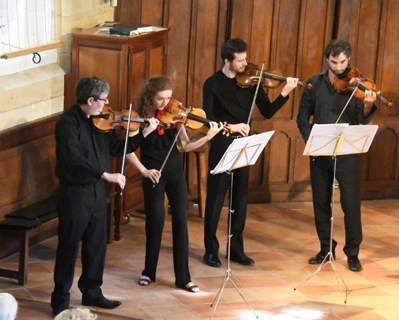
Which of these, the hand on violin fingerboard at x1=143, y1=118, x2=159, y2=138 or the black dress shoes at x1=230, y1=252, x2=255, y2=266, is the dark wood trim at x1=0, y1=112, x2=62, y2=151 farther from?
the black dress shoes at x1=230, y1=252, x2=255, y2=266

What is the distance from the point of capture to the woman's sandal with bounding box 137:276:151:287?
21.6ft

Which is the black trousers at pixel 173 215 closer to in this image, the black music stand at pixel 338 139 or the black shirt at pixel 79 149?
the black shirt at pixel 79 149

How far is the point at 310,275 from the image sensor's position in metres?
6.98

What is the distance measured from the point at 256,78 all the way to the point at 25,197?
2027mm

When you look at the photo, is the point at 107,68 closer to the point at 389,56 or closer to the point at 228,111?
the point at 228,111

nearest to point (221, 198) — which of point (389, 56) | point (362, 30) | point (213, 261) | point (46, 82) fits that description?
point (213, 261)

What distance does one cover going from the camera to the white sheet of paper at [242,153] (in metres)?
5.84

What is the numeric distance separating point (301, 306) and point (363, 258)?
1.29 m

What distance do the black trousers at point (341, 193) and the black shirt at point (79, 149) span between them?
1977mm

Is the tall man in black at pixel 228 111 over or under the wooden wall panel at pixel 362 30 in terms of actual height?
under

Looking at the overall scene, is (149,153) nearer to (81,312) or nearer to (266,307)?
(266,307)

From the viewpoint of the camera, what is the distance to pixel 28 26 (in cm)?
689

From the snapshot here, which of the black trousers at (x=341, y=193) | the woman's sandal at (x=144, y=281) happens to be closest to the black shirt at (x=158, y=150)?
the woman's sandal at (x=144, y=281)

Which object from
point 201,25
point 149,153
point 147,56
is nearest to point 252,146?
point 149,153
